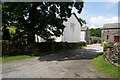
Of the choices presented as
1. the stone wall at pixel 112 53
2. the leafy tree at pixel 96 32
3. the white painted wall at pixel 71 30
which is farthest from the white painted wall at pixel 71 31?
the leafy tree at pixel 96 32

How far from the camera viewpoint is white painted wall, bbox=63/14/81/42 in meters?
32.4

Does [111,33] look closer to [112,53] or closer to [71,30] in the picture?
[71,30]

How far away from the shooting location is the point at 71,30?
34.8 m

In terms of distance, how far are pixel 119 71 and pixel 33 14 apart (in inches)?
597

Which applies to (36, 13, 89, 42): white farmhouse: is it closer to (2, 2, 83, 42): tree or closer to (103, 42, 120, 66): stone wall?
(2, 2, 83, 42): tree

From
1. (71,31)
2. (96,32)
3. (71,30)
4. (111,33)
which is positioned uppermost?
(96,32)

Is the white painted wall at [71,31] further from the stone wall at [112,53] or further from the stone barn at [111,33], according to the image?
the stone wall at [112,53]

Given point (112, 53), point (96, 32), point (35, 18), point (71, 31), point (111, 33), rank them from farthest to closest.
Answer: point (96, 32) < point (111, 33) < point (71, 31) < point (35, 18) < point (112, 53)

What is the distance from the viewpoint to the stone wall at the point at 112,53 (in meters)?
9.89

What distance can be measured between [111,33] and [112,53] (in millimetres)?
34729

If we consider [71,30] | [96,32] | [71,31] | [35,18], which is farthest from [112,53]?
[96,32]

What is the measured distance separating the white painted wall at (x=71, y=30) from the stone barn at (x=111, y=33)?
12093 millimetres

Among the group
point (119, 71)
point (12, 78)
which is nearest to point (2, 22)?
point (12, 78)

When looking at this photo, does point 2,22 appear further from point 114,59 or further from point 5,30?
point 114,59
